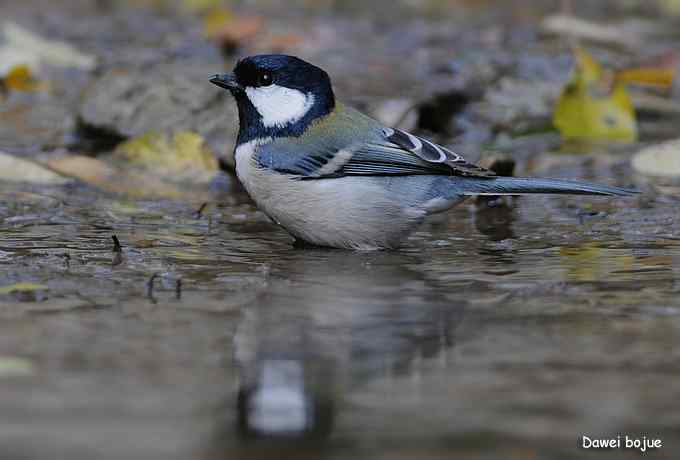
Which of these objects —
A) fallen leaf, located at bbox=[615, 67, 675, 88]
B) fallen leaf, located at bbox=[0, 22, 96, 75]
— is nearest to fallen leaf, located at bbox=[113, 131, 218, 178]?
fallen leaf, located at bbox=[0, 22, 96, 75]

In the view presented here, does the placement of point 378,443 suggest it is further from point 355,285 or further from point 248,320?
point 355,285

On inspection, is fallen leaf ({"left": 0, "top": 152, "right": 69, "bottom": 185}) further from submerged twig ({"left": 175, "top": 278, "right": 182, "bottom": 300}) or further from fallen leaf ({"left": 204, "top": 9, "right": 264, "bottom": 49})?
fallen leaf ({"left": 204, "top": 9, "right": 264, "bottom": 49})

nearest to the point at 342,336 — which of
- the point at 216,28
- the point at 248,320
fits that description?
the point at 248,320

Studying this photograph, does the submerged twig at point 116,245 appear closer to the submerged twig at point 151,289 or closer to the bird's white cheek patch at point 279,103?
the submerged twig at point 151,289

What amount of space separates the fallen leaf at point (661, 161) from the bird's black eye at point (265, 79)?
2.09 meters

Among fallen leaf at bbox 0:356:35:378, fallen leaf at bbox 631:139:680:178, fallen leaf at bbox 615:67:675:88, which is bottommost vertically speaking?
fallen leaf at bbox 0:356:35:378

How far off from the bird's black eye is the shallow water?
2.11 ft

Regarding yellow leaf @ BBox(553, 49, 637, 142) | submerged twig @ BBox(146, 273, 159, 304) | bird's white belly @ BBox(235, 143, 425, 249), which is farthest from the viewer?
yellow leaf @ BBox(553, 49, 637, 142)

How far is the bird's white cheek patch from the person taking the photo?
4992 mm

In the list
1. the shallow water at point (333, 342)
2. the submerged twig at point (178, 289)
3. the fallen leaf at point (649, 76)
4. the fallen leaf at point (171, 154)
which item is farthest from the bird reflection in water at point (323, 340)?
the fallen leaf at point (649, 76)

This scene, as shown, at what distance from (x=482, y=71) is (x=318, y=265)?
4343mm

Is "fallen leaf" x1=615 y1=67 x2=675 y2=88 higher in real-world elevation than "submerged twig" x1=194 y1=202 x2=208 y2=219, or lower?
higher

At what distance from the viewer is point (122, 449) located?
2.39 meters

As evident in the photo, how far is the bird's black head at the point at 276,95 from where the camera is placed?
4992 millimetres
